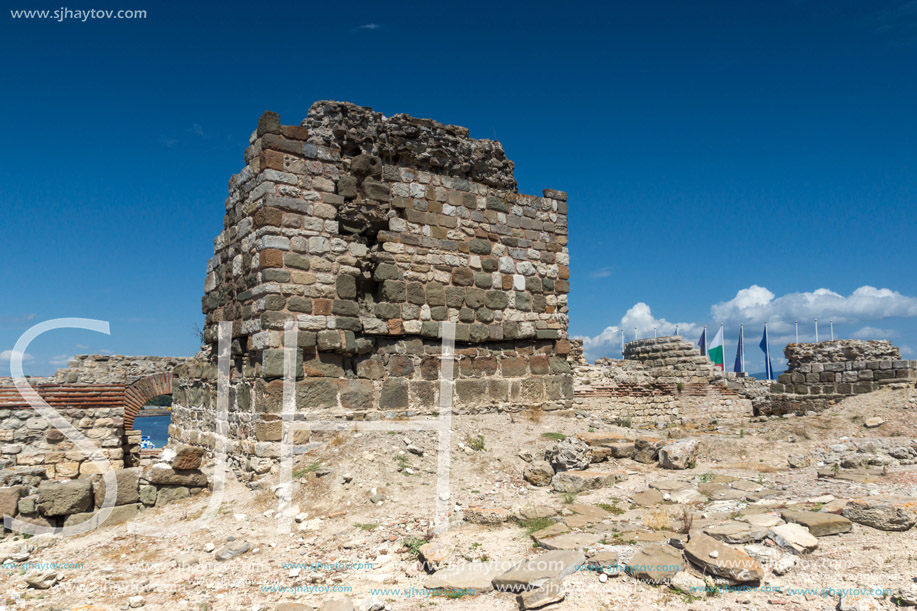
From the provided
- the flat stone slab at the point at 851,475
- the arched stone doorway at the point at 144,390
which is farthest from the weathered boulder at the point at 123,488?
the flat stone slab at the point at 851,475

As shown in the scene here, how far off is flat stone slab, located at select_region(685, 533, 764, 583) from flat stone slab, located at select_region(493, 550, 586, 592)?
2.51ft

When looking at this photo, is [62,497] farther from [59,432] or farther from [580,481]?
[580,481]

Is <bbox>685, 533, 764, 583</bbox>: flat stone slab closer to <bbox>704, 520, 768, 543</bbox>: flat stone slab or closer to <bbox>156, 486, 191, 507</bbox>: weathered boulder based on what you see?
<bbox>704, 520, 768, 543</bbox>: flat stone slab

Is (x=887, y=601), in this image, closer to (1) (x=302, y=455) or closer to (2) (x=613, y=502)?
(2) (x=613, y=502)

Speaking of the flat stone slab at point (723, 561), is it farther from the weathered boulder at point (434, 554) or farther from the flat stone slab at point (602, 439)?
the flat stone slab at point (602, 439)

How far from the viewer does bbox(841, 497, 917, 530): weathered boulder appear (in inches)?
187

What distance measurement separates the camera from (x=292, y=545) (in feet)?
18.5

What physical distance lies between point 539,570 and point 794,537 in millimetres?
1860

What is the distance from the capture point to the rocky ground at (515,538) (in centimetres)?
417

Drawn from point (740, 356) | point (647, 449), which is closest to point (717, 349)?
point (740, 356)

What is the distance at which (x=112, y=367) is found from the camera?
2259cm

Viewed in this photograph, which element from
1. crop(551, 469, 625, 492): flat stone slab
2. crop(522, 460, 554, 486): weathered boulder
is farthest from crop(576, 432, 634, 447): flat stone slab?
crop(551, 469, 625, 492): flat stone slab

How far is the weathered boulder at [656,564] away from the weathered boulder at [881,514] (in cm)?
160

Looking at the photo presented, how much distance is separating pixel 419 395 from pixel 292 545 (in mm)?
3325
